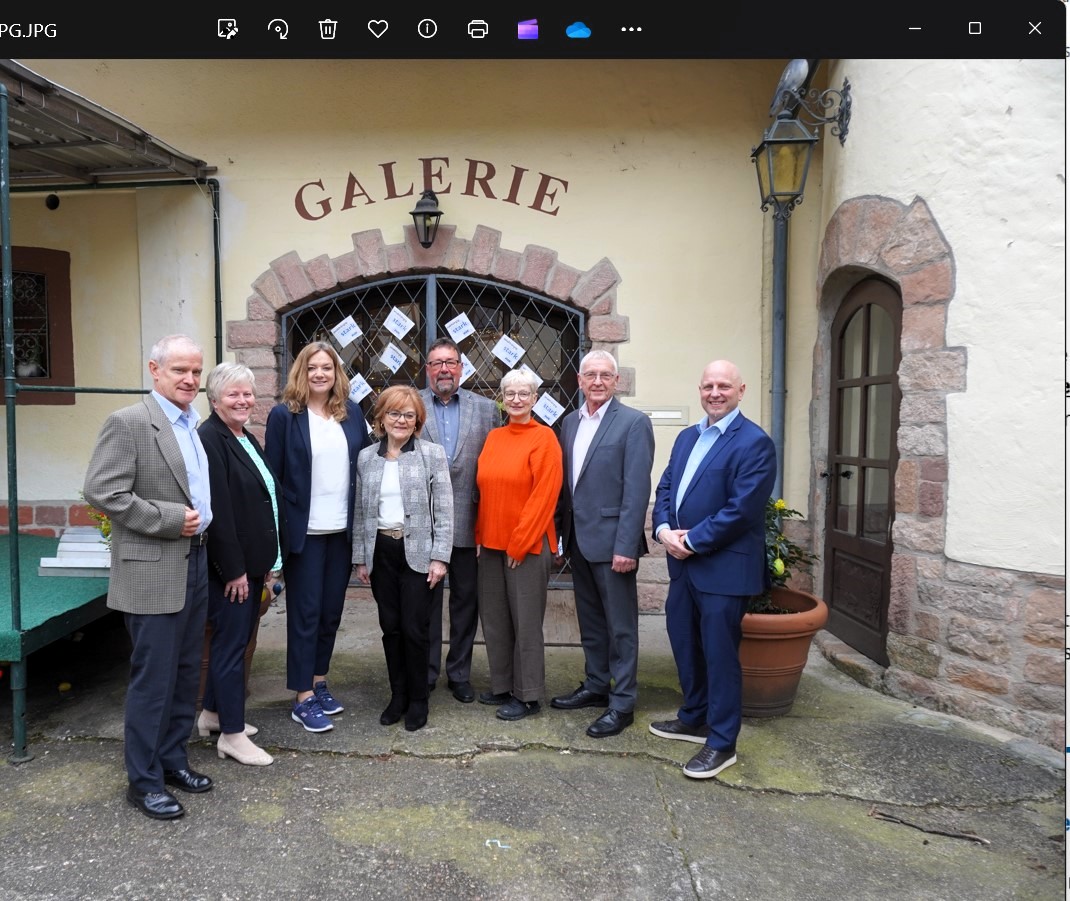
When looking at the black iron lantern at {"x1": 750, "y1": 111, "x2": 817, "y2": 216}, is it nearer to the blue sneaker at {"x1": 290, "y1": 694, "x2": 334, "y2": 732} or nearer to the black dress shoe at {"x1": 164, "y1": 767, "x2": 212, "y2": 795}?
the blue sneaker at {"x1": 290, "y1": 694, "x2": 334, "y2": 732}

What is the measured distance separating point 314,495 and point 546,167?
10.2 feet

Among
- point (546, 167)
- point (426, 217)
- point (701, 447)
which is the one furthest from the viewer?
point (546, 167)

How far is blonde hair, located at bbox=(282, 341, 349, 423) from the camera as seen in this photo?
11.5ft

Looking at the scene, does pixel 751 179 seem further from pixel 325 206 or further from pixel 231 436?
pixel 231 436

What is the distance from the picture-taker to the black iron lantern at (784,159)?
432cm

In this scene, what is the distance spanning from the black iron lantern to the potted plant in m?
1.97

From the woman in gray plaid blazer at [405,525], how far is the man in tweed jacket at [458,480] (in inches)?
9.8

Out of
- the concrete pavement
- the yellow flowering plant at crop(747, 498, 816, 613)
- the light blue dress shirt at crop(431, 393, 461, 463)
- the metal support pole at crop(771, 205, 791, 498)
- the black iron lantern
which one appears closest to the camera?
the concrete pavement

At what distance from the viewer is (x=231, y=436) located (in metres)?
3.19

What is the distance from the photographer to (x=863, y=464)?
181 inches

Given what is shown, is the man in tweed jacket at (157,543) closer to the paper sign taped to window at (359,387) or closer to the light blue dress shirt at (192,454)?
the light blue dress shirt at (192,454)

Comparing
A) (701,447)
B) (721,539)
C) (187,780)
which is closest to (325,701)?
(187,780)
